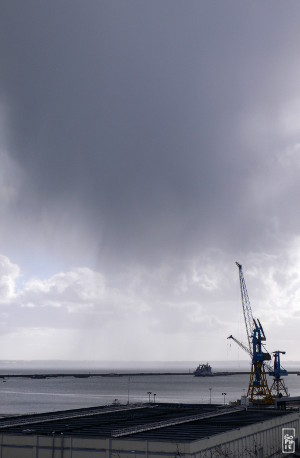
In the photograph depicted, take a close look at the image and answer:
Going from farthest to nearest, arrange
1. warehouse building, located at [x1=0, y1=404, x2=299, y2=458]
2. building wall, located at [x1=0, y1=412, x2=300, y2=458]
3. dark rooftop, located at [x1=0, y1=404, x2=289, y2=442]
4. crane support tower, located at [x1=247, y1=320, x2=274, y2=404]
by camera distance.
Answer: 1. crane support tower, located at [x1=247, y1=320, x2=274, y2=404]
2. dark rooftop, located at [x1=0, y1=404, x2=289, y2=442]
3. warehouse building, located at [x1=0, y1=404, x2=299, y2=458]
4. building wall, located at [x1=0, y1=412, x2=300, y2=458]

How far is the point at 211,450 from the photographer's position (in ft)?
160

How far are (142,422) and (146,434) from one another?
440 inches

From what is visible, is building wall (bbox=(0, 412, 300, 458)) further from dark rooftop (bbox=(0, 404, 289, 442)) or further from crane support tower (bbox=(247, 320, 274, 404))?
crane support tower (bbox=(247, 320, 274, 404))

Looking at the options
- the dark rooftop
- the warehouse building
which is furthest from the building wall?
the dark rooftop

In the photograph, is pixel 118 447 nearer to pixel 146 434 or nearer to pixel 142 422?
pixel 146 434

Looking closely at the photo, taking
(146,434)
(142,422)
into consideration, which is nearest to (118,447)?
(146,434)

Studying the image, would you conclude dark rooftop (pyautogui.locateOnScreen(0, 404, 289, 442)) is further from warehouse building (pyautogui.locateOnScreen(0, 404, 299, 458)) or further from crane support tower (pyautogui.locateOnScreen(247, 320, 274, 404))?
crane support tower (pyautogui.locateOnScreen(247, 320, 274, 404))

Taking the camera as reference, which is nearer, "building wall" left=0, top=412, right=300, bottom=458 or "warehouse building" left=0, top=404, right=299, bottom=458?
"building wall" left=0, top=412, right=300, bottom=458

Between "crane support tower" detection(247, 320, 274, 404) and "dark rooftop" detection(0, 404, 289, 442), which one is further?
"crane support tower" detection(247, 320, 274, 404)

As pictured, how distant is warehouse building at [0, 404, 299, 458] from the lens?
4709 cm

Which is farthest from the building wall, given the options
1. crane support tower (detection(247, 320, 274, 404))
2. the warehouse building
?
crane support tower (detection(247, 320, 274, 404))

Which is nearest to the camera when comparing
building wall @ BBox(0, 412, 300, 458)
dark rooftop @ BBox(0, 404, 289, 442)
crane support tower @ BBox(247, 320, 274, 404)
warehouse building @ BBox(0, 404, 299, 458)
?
building wall @ BBox(0, 412, 300, 458)

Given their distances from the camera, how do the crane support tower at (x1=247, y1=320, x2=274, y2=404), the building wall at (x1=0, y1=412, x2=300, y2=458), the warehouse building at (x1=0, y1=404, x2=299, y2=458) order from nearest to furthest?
the building wall at (x1=0, y1=412, x2=300, y2=458), the warehouse building at (x1=0, y1=404, x2=299, y2=458), the crane support tower at (x1=247, y1=320, x2=274, y2=404)

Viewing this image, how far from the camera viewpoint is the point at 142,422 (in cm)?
6366
